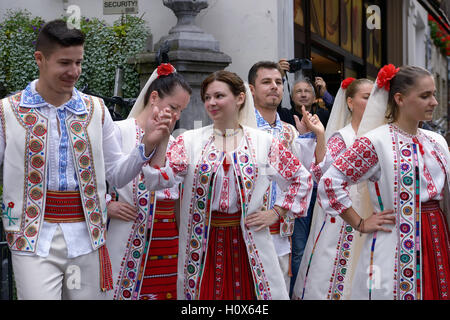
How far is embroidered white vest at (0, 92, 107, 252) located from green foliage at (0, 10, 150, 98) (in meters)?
4.53

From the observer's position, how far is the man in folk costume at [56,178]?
3422 millimetres

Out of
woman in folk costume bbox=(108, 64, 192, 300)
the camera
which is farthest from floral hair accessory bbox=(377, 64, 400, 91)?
the camera

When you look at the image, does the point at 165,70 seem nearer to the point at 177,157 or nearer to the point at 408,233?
the point at 177,157

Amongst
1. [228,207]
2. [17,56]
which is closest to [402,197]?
[228,207]

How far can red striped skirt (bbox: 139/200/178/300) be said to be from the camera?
4828 millimetres

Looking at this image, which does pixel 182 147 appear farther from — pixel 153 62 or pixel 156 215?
pixel 153 62

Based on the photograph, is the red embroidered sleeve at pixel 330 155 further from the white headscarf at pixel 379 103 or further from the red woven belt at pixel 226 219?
the red woven belt at pixel 226 219

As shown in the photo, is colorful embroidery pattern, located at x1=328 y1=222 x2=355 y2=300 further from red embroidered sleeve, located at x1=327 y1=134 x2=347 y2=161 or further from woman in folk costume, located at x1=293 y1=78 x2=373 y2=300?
red embroidered sleeve, located at x1=327 y1=134 x2=347 y2=161

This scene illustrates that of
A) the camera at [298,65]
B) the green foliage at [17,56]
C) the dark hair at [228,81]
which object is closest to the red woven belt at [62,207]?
the dark hair at [228,81]

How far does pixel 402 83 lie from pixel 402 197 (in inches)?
25.3

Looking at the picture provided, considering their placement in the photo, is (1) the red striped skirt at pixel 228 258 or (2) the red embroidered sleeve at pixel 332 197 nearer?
(2) the red embroidered sleeve at pixel 332 197

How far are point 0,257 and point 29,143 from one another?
5.28 feet

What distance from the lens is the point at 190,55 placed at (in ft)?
23.7

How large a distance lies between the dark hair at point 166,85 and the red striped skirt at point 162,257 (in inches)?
28.1
